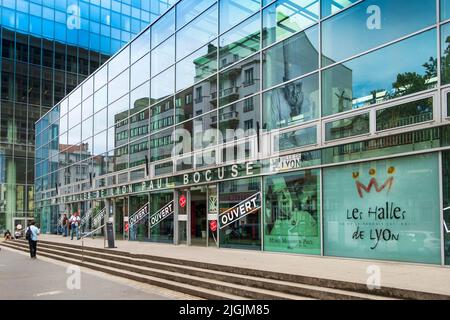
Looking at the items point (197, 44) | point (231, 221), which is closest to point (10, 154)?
point (197, 44)

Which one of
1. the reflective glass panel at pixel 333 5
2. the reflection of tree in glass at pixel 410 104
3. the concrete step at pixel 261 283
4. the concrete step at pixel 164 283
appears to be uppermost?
the reflective glass panel at pixel 333 5

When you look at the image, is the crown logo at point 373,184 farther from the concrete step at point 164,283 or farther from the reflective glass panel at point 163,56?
the reflective glass panel at point 163,56

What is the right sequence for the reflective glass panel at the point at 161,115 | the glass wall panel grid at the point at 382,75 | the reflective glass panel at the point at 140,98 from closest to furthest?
the glass wall panel grid at the point at 382,75
the reflective glass panel at the point at 161,115
the reflective glass panel at the point at 140,98

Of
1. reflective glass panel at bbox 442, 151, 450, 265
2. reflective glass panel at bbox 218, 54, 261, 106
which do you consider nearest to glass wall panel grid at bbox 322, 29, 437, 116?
reflective glass panel at bbox 442, 151, 450, 265

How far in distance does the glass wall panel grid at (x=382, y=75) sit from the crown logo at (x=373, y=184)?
193 cm

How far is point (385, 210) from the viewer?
12359 millimetres

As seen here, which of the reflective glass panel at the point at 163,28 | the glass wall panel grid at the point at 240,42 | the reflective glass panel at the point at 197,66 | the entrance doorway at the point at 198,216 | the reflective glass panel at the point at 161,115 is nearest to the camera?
the glass wall panel grid at the point at 240,42

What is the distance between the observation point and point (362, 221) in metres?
12.9

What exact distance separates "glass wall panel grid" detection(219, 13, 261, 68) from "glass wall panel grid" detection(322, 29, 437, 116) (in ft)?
13.8

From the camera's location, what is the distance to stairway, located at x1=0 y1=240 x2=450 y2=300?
8.53 m

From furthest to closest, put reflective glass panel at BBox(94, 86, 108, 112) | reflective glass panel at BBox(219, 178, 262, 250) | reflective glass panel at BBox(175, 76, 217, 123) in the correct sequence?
reflective glass panel at BBox(94, 86, 108, 112)
reflective glass panel at BBox(175, 76, 217, 123)
reflective glass panel at BBox(219, 178, 262, 250)

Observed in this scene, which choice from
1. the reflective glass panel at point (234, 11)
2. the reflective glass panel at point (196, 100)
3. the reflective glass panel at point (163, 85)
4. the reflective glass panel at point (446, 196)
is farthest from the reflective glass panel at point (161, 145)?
the reflective glass panel at point (446, 196)

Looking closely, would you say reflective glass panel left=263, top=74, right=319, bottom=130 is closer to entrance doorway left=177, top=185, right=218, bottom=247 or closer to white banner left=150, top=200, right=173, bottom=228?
entrance doorway left=177, top=185, right=218, bottom=247

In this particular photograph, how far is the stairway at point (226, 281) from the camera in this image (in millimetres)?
8527
